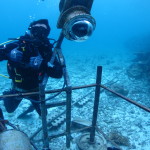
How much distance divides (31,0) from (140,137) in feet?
445

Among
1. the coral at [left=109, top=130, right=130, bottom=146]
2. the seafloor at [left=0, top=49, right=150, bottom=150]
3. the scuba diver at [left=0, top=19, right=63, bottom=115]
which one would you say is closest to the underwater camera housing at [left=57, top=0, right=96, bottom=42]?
the scuba diver at [left=0, top=19, right=63, bottom=115]

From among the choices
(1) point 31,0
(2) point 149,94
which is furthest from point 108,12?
(2) point 149,94

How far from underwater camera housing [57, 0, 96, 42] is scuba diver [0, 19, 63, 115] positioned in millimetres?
775

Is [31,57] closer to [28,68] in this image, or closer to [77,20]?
[28,68]

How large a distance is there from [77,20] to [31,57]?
4.88 feet

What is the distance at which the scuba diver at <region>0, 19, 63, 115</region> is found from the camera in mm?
3923

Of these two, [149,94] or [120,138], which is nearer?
[120,138]

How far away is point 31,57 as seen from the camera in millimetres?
3955

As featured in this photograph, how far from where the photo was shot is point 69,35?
3.24 metres

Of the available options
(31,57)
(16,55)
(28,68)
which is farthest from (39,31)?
(28,68)

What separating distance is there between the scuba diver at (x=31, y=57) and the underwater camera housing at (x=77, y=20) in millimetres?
775

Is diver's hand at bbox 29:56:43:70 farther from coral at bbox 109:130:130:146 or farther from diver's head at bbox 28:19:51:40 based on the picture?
coral at bbox 109:130:130:146

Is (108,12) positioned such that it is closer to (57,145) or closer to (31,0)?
(31,0)

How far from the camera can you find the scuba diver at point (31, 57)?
12.9ft
